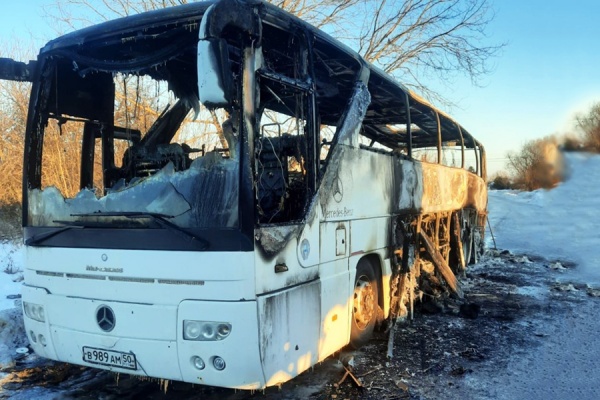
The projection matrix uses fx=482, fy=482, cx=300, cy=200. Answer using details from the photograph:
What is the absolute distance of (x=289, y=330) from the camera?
12.9 ft

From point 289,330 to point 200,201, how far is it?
4.17 ft

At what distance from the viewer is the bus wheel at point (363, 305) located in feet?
18.2

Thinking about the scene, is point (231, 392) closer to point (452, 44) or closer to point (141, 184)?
point (141, 184)

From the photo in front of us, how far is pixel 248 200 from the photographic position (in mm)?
3615

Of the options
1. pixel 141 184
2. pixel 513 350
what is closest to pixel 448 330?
pixel 513 350

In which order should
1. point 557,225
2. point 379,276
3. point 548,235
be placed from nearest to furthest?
point 379,276, point 548,235, point 557,225

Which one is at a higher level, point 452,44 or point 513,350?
point 452,44

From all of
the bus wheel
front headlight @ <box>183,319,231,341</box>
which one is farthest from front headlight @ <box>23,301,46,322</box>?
the bus wheel

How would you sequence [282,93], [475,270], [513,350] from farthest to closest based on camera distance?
[475,270]
[513,350]
[282,93]

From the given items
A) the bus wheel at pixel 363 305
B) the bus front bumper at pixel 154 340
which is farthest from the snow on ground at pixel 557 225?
the bus front bumper at pixel 154 340

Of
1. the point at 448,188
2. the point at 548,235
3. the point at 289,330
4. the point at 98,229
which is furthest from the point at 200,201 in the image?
the point at 548,235

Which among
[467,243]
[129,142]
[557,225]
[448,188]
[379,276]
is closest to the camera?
[129,142]

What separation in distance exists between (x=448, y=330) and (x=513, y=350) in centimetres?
102

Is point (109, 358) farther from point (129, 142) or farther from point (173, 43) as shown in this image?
point (173, 43)
